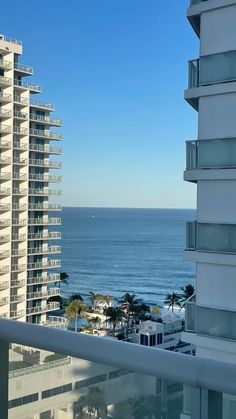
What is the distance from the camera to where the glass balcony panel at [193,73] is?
3984mm

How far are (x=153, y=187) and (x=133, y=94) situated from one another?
12.5 ft

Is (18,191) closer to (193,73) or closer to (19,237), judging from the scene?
(19,237)

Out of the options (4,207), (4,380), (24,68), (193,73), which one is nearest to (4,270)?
(4,207)

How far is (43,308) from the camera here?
11.7 metres

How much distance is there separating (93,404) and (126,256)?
25799 millimetres

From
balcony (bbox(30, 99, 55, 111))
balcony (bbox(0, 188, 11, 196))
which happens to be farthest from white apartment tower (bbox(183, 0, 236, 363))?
balcony (bbox(30, 99, 55, 111))

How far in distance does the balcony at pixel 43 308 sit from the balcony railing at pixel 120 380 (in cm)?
1053

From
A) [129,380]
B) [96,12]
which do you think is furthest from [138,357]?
[96,12]

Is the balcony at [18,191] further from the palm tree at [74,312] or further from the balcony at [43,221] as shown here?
the palm tree at [74,312]

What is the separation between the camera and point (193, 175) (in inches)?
159

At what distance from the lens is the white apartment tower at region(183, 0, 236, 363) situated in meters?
3.86

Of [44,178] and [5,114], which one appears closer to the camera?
[5,114]

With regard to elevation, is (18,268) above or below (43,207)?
below

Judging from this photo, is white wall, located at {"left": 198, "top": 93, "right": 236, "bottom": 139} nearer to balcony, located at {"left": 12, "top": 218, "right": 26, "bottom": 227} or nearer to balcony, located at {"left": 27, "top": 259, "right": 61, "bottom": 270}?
balcony, located at {"left": 12, "top": 218, "right": 26, "bottom": 227}
